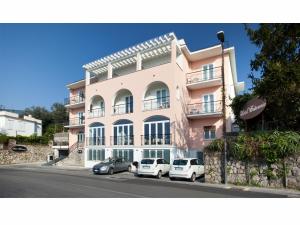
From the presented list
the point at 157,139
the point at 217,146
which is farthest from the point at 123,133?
the point at 217,146

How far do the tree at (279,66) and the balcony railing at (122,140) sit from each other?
45.5ft

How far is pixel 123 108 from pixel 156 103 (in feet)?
14.8

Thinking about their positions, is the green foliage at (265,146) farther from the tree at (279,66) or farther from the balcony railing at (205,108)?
the balcony railing at (205,108)

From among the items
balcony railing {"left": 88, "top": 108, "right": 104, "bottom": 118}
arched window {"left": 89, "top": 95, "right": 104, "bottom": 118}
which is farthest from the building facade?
balcony railing {"left": 88, "top": 108, "right": 104, "bottom": 118}

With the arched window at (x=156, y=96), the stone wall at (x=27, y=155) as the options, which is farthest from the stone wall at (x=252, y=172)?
the stone wall at (x=27, y=155)

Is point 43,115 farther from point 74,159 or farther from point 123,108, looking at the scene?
point 123,108

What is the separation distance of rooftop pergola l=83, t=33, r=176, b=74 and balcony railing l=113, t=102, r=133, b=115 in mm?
4981

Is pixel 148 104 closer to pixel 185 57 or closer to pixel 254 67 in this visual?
pixel 185 57

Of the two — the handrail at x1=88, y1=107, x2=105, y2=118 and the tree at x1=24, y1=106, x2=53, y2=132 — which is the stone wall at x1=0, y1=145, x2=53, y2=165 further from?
the tree at x1=24, y1=106, x2=53, y2=132

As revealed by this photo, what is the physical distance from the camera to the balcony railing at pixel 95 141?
26.5m

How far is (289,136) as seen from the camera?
12.2m

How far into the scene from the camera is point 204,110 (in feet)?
75.6

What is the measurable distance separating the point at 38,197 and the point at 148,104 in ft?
53.6

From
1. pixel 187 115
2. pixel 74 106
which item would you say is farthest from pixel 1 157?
pixel 187 115
